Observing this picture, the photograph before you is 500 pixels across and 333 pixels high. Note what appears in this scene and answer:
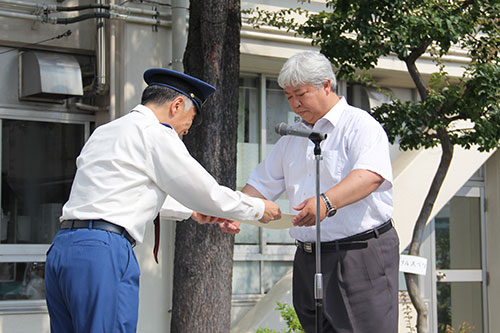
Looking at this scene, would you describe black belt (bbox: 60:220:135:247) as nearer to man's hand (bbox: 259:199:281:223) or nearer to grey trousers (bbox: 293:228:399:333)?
man's hand (bbox: 259:199:281:223)

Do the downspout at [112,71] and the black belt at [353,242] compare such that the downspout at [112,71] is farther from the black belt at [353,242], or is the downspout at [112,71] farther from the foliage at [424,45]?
the black belt at [353,242]

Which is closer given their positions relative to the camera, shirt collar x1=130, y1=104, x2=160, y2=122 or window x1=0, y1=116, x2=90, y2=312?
shirt collar x1=130, y1=104, x2=160, y2=122

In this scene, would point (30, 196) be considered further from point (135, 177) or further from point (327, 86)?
point (135, 177)

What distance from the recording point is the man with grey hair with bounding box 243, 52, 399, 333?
3881 millimetres

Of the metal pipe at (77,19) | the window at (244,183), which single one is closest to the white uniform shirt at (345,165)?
the metal pipe at (77,19)

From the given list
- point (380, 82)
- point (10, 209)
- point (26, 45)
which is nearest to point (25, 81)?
point (26, 45)

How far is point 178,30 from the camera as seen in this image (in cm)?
793

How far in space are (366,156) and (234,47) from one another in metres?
2.97

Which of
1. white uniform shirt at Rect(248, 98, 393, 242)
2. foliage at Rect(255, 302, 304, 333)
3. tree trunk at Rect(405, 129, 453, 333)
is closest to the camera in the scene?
white uniform shirt at Rect(248, 98, 393, 242)

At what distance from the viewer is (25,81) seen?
7.65 metres

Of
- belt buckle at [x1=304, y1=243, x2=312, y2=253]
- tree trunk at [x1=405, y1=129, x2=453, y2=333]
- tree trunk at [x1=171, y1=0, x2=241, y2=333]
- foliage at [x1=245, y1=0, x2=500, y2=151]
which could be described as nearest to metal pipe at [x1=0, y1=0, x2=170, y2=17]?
tree trunk at [x1=171, y1=0, x2=241, y2=333]

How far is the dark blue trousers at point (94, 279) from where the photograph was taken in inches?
129

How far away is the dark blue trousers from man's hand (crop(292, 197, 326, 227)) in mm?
838

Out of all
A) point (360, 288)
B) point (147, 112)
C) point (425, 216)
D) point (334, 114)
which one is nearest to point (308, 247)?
point (360, 288)
